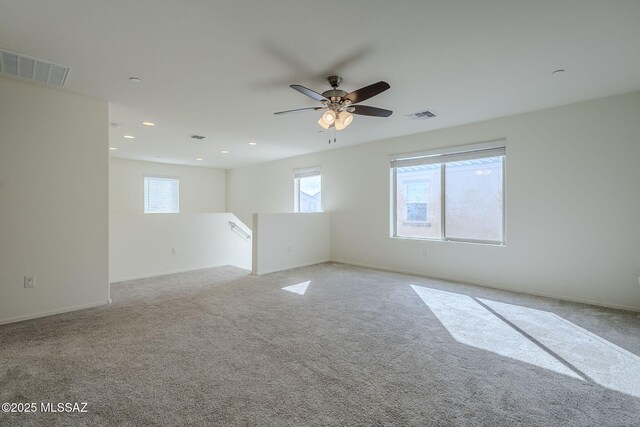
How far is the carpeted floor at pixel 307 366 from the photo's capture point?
175 cm

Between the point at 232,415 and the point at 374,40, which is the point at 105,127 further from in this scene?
the point at 232,415

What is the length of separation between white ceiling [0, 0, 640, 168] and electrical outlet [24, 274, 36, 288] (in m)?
2.10

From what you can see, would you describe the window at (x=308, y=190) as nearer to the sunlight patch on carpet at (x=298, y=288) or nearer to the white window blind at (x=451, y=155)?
the white window blind at (x=451, y=155)

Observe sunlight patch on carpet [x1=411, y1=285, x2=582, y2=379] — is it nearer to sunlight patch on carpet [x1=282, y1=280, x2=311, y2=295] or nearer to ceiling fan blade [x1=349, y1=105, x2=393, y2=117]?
sunlight patch on carpet [x1=282, y1=280, x2=311, y2=295]

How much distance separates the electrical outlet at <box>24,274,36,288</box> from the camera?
10.4ft

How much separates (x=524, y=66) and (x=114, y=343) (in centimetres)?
453

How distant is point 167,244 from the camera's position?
A: 5617 mm

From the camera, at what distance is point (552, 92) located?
344cm

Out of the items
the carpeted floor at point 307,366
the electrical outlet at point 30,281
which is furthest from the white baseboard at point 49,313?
the electrical outlet at point 30,281

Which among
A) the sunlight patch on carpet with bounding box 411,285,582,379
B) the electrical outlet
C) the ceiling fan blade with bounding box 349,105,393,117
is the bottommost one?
the sunlight patch on carpet with bounding box 411,285,582,379

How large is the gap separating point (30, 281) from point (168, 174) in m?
5.77

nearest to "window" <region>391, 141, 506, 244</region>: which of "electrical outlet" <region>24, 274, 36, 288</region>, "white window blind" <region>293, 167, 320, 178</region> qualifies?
"white window blind" <region>293, 167, 320, 178</region>
